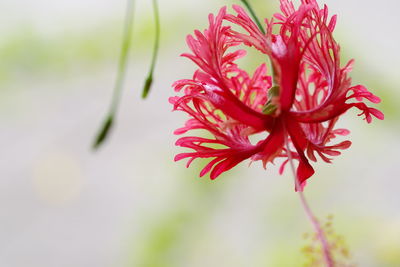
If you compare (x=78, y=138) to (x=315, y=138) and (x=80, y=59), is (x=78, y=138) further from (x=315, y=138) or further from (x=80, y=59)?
(x=315, y=138)

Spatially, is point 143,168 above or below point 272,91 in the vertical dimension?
below

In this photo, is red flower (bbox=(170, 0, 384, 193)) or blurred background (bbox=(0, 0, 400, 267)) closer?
red flower (bbox=(170, 0, 384, 193))

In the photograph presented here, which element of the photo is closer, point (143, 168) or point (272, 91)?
point (272, 91)

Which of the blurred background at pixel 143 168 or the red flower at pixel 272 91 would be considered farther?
the blurred background at pixel 143 168
